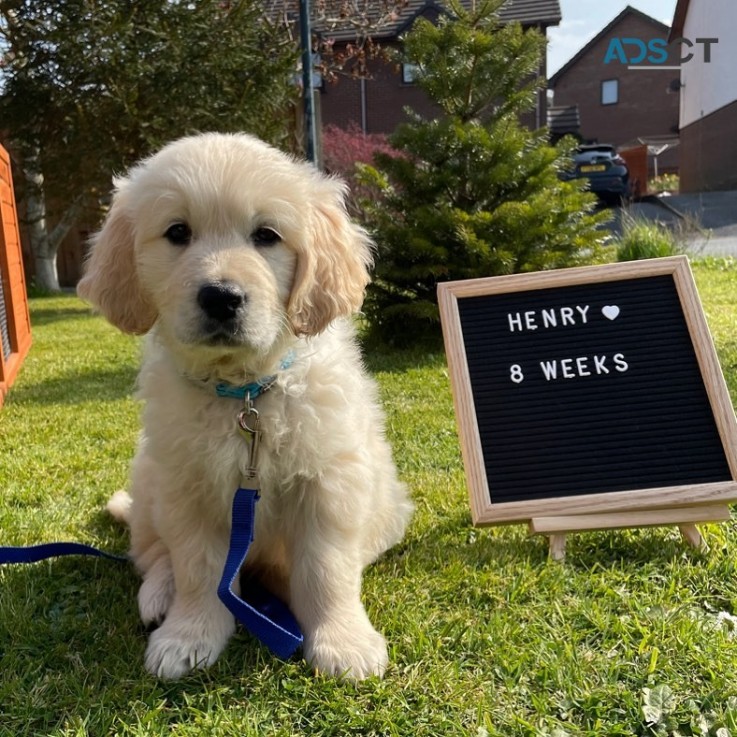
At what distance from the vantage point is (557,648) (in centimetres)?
218

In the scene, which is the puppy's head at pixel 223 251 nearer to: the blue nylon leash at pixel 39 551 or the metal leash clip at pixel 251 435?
the metal leash clip at pixel 251 435

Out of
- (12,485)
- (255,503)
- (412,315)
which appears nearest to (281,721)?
(255,503)

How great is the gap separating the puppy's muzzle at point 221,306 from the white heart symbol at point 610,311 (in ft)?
5.31

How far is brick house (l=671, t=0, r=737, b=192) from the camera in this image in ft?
83.9

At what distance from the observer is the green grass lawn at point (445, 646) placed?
192cm

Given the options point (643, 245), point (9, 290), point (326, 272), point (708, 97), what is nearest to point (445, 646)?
point (326, 272)

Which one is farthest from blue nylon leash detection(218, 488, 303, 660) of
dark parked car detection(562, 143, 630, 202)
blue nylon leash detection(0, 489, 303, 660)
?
dark parked car detection(562, 143, 630, 202)

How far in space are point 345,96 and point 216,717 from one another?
2717cm

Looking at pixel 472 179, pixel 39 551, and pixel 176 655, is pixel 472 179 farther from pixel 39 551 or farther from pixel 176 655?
pixel 176 655

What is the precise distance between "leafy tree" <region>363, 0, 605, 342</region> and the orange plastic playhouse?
3.39 m

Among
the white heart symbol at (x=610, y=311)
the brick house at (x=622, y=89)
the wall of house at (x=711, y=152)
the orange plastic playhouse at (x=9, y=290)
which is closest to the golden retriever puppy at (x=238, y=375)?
the white heart symbol at (x=610, y=311)

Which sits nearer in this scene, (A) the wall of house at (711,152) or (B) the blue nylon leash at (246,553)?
(B) the blue nylon leash at (246,553)

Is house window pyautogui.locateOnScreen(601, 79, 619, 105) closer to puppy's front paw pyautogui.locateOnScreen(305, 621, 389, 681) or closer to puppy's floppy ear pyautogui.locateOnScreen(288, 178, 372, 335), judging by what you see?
puppy's floppy ear pyautogui.locateOnScreen(288, 178, 372, 335)

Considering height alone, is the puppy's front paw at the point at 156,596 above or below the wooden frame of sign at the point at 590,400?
below
